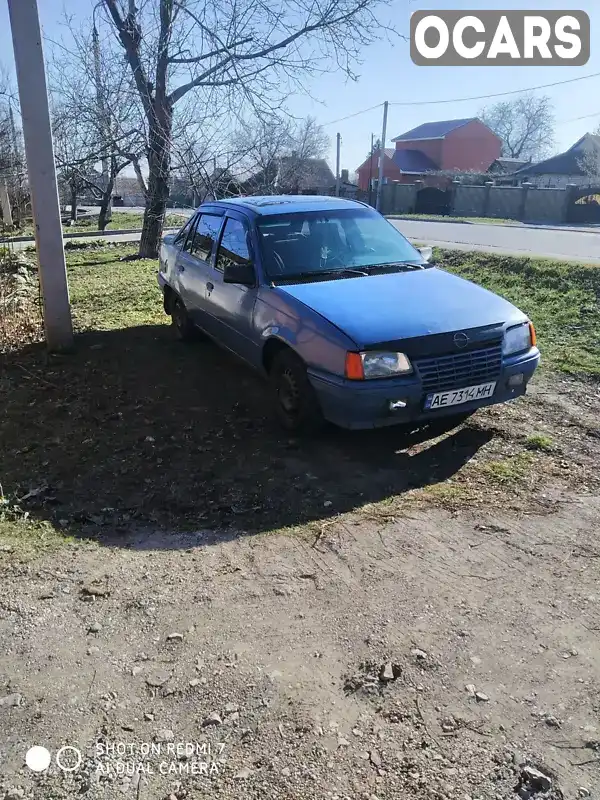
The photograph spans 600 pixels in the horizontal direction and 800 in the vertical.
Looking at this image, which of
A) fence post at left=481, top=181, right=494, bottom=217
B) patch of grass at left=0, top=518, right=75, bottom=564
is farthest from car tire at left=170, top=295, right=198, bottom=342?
fence post at left=481, top=181, right=494, bottom=217

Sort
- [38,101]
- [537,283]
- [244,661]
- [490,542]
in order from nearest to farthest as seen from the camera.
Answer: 1. [244,661]
2. [490,542]
3. [38,101]
4. [537,283]

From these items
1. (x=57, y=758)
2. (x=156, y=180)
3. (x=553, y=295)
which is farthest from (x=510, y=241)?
(x=57, y=758)

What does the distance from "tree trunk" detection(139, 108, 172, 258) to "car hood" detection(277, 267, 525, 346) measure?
8520mm

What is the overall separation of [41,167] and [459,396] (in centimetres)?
484

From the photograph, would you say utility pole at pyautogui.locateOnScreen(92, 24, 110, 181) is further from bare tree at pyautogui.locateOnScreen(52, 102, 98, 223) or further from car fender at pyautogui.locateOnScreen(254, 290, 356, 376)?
car fender at pyautogui.locateOnScreen(254, 290, 356, 376)

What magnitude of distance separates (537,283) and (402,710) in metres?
8.85

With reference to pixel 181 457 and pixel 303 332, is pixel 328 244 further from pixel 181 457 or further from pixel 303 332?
pixel 181 457

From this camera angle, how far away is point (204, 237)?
21.4 ft

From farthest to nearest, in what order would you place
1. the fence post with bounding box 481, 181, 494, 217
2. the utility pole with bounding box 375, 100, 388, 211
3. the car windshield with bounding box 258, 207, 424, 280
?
the utility pole with bounding box 375, 100, 388, 211, the fence post with bounding box 481, 181, 494, 217, the car windshield with bounding box 258, 207, 424, 280

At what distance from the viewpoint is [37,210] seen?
20.7ft

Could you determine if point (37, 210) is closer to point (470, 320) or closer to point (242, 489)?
point (242, 489)

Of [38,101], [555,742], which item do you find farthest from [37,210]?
[555,742]

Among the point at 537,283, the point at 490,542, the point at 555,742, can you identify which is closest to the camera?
the point at 555,742

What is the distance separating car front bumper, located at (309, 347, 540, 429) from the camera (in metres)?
4.04
